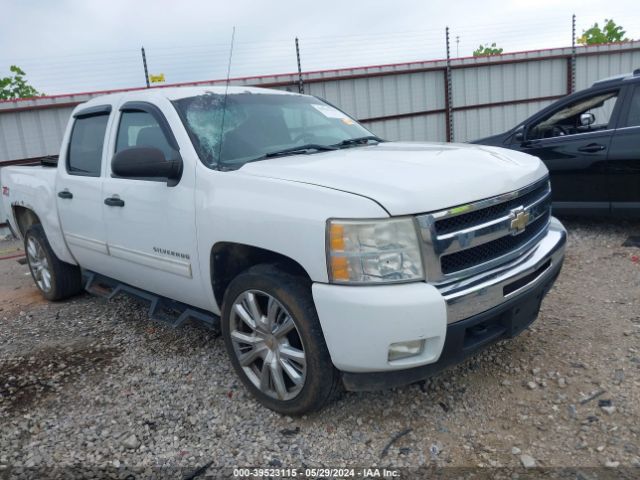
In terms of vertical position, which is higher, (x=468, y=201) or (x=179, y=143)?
(x=179, y=143)

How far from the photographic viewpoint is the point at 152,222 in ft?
10.9

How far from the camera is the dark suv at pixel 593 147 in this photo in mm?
5285

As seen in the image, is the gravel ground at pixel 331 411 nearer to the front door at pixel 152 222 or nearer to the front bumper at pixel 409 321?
the front bumper at pixel 409 321

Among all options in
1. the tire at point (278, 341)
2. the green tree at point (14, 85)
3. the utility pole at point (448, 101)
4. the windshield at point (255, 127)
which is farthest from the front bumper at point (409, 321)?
the green tree at point (14, 85)

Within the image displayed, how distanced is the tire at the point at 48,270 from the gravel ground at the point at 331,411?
0.98 m

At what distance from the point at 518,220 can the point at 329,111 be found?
1.85 m

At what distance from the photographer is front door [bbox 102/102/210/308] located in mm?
3088

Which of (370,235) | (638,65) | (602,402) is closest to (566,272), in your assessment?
(602,402)

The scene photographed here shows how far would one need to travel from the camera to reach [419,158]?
2.89 m

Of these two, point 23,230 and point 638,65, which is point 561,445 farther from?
point 638,65

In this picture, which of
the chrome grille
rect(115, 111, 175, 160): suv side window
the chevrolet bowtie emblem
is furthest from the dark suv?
rect(115, 111, 175, 160): suv side window

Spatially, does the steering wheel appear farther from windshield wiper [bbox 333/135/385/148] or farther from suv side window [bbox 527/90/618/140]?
suv side window [bbox 527/90/618/140]

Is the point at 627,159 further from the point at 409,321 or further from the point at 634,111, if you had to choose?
the point at 409,321

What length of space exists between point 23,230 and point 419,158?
4432 millimetres
